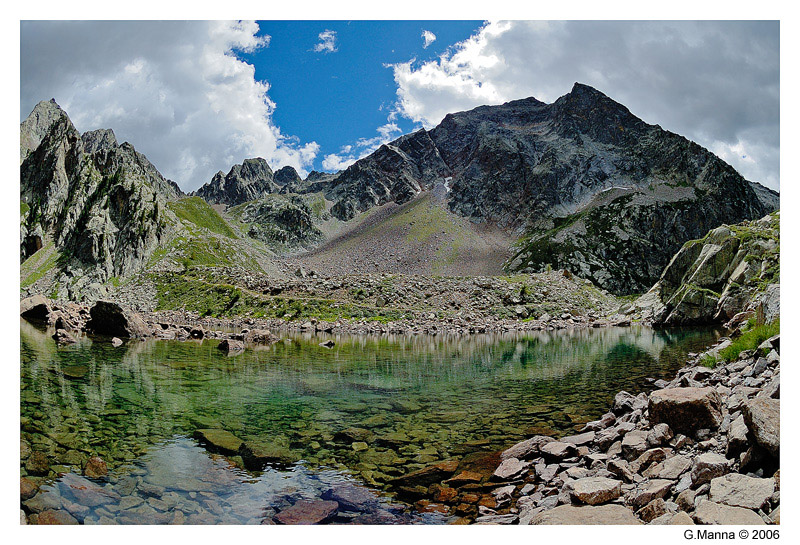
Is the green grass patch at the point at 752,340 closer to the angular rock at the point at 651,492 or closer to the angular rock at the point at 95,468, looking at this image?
the angular rock at the point at 651,492

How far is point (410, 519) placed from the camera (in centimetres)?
872

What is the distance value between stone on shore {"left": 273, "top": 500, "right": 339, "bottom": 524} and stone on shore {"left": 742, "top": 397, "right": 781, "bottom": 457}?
7.80 meters

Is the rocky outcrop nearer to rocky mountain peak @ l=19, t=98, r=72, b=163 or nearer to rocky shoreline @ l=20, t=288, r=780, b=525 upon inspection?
rocky shoreline @ l=20, t=288, r=780, b=525

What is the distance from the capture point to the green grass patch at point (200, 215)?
166 metres

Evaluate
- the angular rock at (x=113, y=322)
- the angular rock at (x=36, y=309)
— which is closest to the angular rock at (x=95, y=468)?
the angular rock at (x=113, y=322)

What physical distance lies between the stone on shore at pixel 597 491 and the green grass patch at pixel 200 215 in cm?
17355

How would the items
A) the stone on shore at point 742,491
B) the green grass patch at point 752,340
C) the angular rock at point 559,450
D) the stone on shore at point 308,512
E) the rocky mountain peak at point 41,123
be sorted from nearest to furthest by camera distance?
the stone on shore at point 742,491 < the stone on shore at point 308,512 < the angular rock at point 559,450 < the green grass patch at point 752,340 < the rocky mountain peak at point 41,123

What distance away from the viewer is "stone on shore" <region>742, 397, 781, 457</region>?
7156 mm

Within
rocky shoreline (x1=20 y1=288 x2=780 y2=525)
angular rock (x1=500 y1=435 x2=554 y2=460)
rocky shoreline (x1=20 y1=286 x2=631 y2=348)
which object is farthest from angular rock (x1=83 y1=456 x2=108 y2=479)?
rocky shoreline (x1=20 y1=286 x2=631 y2=348)

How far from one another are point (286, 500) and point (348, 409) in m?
8.13

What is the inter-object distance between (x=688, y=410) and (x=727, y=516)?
4073 millimetres

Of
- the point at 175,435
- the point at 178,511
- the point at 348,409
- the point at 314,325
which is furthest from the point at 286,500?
the point at 314,325

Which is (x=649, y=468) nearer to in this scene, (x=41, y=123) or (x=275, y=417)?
(x=275, y=417)

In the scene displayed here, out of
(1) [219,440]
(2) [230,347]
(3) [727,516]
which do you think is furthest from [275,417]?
(2) [230,347]
